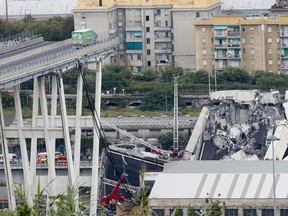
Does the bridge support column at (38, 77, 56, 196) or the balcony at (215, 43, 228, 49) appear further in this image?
the balcony at (215, 43, 228, 49)

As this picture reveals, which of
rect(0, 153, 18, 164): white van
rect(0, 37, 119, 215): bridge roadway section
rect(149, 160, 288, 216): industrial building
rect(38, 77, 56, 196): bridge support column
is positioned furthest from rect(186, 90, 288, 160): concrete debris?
rect(38, 77, 56, 196): bridge support column

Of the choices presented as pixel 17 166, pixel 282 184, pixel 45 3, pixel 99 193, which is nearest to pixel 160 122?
pixel 17 166

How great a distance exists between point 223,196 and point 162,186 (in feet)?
3.90

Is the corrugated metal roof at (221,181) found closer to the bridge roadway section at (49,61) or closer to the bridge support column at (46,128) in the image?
the bridge support column at (46,128)

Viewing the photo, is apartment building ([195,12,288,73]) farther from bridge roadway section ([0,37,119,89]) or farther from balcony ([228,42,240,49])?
bridge roadway section ([0,37,119,89])

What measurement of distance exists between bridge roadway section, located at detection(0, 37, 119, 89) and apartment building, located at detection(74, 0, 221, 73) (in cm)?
1554

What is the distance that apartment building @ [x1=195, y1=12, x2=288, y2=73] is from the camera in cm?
4575

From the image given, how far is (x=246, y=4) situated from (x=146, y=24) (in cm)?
568

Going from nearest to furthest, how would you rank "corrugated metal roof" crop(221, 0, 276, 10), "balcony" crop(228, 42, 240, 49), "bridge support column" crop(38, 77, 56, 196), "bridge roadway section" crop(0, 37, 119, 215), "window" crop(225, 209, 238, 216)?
"bridge roadway section" crop(0, 37, 119, 215) → "bridge support column" crop(38, 77, 56, 196) → "window" crop(225, 209, 238, 216) → "balcony" crop(228, 42, 240, 49) → "corrugated metal roof" crop(221, 0, 276, 10)

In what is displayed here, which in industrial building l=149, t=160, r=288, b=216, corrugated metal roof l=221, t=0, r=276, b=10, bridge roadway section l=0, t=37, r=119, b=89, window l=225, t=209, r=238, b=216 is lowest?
window l=225, t=209, r=238, b=216

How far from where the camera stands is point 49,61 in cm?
2855

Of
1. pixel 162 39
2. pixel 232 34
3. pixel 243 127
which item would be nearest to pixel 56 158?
pixel 243 127

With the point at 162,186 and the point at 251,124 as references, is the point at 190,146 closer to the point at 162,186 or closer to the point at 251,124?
the point at 251,124

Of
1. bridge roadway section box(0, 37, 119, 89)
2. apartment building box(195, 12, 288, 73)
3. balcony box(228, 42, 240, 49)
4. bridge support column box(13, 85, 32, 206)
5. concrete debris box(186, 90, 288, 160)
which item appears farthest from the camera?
balcony box(228, 42, 240, 49)
